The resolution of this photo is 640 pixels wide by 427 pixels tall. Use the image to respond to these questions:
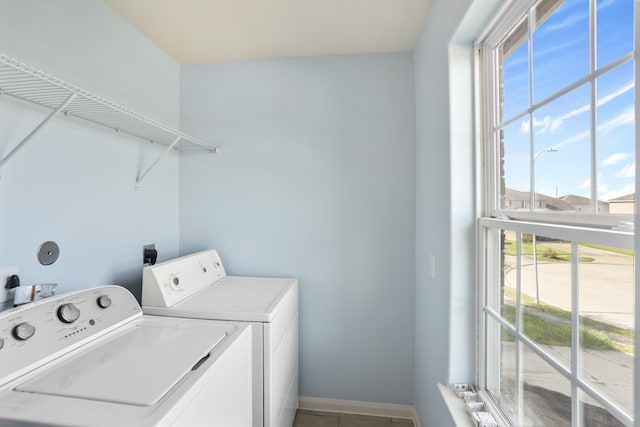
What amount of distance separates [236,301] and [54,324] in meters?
0.67

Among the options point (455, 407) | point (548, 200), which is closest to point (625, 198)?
point (548, 200)

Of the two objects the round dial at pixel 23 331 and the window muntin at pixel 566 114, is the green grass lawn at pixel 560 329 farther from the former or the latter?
the round dial at pixel 23 331

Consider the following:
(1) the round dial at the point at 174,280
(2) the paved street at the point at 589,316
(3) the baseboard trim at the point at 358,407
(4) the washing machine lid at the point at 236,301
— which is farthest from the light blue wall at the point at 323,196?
(2) the paved street at the point at 589,316

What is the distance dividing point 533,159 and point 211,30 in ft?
5.86

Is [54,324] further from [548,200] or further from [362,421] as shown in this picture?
[362,421]

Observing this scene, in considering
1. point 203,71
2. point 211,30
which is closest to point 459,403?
point 211,30

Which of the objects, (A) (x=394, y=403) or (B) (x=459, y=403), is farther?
(A) (x=394, y=403)

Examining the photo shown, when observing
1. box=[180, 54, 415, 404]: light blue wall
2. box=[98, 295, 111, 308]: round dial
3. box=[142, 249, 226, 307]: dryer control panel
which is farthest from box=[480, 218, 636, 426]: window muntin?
box=[98, 295, 111, 308]: round dial

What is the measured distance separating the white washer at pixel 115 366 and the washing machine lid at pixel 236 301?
3.0 inches

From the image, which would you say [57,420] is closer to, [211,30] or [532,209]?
[532,209]

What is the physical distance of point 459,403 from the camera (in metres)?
1.12

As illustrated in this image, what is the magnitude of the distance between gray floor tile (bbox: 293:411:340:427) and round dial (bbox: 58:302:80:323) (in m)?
1.47

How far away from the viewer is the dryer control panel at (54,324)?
0.80 meters

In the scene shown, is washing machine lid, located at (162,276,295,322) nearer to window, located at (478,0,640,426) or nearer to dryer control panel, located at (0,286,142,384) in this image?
dryer control panel, located at (0,286,142,384)
